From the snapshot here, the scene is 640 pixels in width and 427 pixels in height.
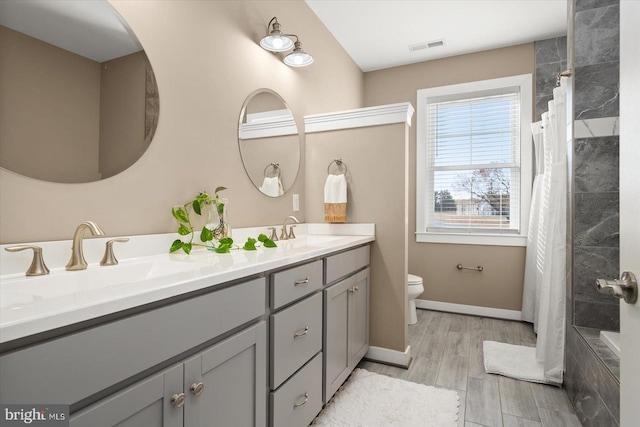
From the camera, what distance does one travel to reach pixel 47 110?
3.51ft

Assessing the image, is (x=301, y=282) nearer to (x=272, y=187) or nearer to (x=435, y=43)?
(x=272, y=187)

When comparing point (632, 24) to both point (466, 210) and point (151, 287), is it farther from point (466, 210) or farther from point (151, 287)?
point (466, 210)

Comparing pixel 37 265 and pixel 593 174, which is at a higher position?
pixel 593 174

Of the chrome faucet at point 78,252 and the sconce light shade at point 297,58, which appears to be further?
the sconce light shade at point 297,58

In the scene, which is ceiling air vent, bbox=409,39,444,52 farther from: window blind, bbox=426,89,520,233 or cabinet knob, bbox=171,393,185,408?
cabinet knob, bbox=171,393,185,408

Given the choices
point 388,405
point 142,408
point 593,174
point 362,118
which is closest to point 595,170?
point 593,174

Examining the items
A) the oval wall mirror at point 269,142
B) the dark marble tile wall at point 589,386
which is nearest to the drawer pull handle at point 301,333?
the oval wall mirror at point 269,142

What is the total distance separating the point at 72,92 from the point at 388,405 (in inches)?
80.4

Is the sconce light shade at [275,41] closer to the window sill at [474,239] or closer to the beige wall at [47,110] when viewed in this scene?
the beige wall at [47,110]

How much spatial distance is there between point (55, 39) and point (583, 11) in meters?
2.55

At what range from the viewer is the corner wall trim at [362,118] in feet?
7.29

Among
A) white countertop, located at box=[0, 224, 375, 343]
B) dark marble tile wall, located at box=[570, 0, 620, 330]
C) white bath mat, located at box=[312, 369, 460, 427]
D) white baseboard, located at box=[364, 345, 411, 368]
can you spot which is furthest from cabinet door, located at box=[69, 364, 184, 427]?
dark marble tile wall, located at box=[570, 0, 620, 330]

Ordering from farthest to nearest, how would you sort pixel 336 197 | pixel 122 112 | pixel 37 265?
pixel 336 197
pixel 122 112
pixel 37 265

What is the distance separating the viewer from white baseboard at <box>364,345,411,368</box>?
7.44ft
